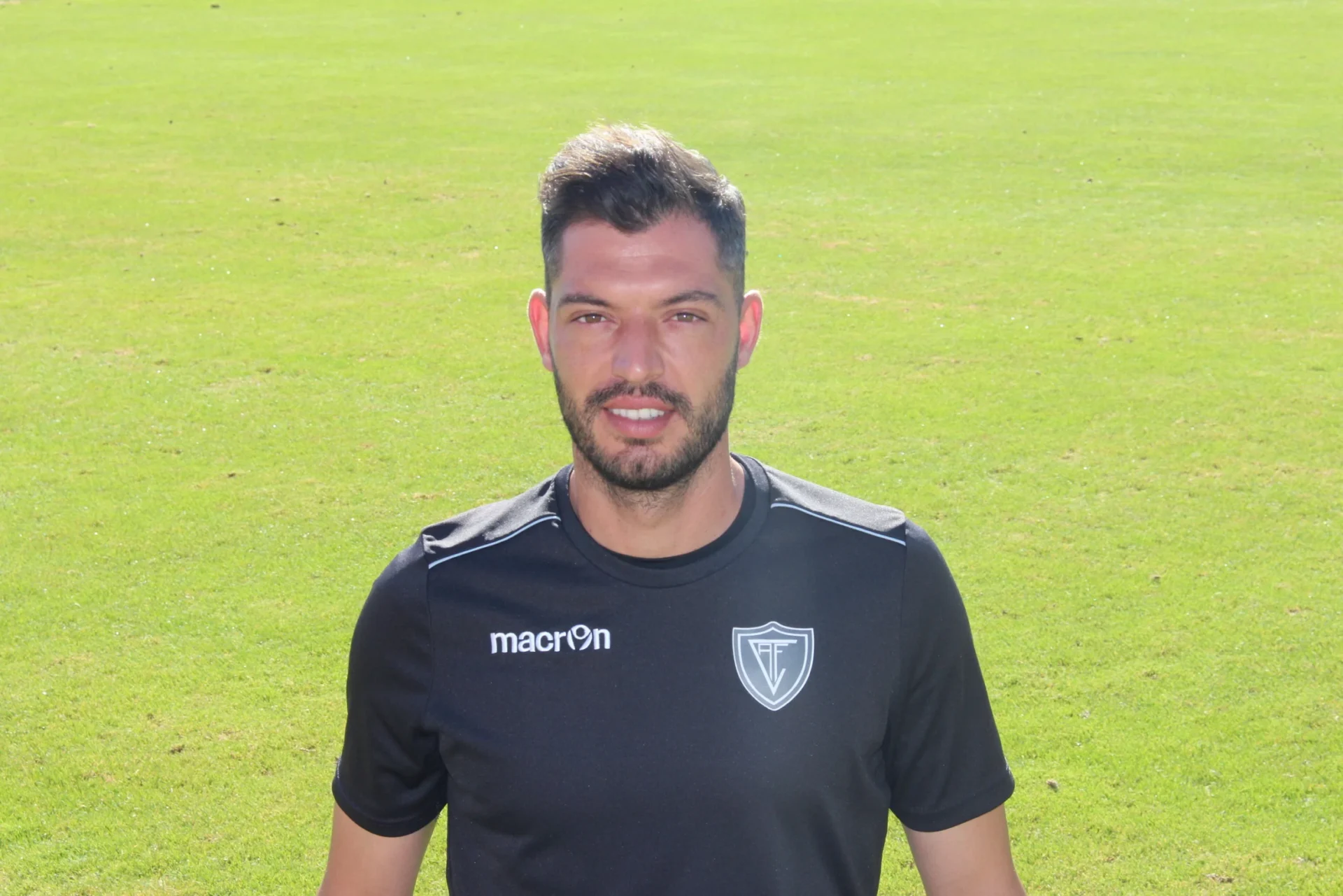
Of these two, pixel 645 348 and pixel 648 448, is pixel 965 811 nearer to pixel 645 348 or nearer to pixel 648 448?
pixel 648 448

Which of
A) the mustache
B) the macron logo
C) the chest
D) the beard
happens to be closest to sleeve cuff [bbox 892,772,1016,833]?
the chest

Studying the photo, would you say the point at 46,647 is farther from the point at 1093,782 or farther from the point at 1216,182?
the point at 1216,182

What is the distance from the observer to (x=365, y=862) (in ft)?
10.00

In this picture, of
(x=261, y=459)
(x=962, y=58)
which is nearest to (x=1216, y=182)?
(x=962, y=58)

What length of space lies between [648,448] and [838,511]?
17.3 inches

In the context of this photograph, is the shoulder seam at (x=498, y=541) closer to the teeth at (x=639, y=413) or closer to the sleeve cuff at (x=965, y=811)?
the teeth at (x=639, y=413)

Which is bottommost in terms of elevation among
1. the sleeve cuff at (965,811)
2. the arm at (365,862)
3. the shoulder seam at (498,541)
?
the arm at (365,862)

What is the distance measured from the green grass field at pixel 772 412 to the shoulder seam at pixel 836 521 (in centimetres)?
310

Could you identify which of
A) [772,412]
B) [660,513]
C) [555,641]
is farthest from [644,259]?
[772,412]

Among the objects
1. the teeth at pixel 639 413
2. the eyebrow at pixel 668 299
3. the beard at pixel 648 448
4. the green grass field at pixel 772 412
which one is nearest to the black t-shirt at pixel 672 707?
the beard at pixel 648 448

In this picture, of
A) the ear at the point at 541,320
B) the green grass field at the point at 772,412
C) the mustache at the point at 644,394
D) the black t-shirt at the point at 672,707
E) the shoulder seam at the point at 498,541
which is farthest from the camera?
the green grass field at the point at 772,412

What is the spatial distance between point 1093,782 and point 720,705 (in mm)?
3911

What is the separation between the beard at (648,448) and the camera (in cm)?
292

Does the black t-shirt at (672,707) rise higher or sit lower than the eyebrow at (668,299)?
lower
